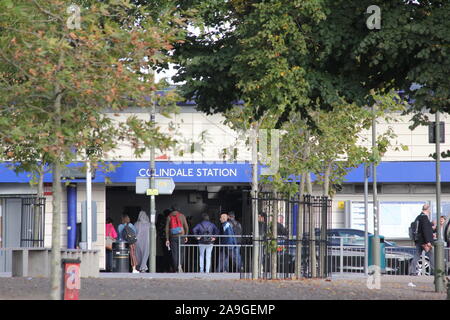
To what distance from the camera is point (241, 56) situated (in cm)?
1641

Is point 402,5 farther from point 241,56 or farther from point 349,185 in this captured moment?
point 349,185

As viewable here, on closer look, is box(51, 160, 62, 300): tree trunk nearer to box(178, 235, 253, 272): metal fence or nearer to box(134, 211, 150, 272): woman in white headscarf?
box(178, 235, 253, 272): metal fence

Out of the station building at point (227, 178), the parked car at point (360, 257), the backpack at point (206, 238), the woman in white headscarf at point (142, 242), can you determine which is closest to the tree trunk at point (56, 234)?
the backpack at point (206, 238)

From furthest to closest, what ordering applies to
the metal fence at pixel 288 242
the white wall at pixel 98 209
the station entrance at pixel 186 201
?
the station entrance at pixel 186 201
the white wall at pixel 98 209
the metal fence at pixel 288 242

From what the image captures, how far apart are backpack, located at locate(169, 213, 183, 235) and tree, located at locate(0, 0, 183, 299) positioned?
49.3 feet

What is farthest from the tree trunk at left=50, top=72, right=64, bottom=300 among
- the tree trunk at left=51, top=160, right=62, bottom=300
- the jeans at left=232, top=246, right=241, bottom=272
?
the jeans at left=232, top=246, right=241, bottom=272

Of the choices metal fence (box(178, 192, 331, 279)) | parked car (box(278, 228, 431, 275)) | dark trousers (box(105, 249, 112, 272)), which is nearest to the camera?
metal fence (box(178, 192, 331, 279))

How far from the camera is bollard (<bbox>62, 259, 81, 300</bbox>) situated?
1362 cm

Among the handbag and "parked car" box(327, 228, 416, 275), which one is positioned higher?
the handbag

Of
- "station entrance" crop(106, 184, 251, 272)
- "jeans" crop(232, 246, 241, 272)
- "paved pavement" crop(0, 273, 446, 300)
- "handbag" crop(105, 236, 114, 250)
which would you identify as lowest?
"paved pavement" crop(0, 273, 446, 300)

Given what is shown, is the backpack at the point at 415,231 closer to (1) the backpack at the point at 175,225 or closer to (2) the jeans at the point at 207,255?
(2) the jeans at the point at 207,255

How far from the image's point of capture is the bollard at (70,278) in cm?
1362

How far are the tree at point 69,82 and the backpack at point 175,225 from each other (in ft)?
49.3

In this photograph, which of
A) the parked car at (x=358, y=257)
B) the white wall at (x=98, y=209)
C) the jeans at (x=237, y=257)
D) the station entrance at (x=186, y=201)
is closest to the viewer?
the jeans at (x=237, y=257)
